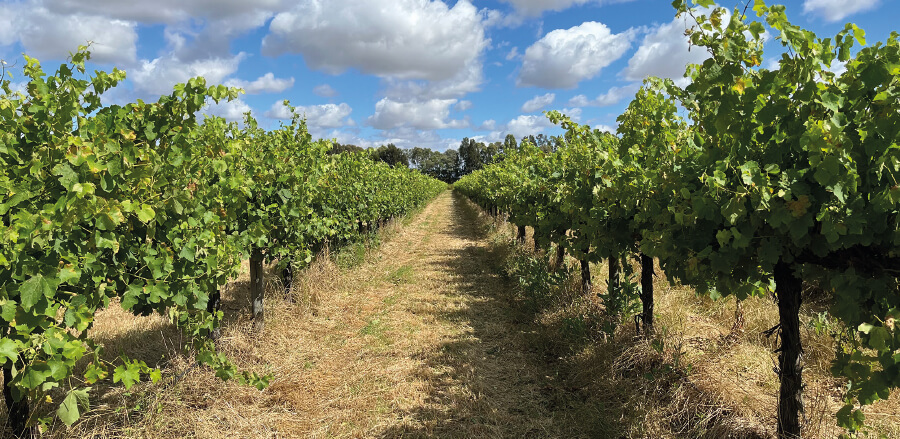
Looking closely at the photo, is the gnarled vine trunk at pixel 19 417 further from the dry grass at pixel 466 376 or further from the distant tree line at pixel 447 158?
the distant tree line at pixel 447 158

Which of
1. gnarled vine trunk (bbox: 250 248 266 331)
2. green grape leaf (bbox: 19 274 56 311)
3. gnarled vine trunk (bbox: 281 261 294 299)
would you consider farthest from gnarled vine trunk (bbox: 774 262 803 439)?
gnarled vine trunk (bbox: 281 261 294 299)

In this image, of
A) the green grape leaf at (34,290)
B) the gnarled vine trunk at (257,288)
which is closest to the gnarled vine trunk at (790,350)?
the green grape leaf at (34,290)

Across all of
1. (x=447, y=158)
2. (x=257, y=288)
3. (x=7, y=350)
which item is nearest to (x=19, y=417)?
(x=7, y=350)

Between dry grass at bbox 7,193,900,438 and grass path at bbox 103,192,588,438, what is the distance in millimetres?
17

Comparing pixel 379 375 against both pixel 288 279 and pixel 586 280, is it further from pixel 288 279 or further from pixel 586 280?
pixel 586 280

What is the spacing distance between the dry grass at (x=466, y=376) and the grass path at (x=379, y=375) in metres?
0.02

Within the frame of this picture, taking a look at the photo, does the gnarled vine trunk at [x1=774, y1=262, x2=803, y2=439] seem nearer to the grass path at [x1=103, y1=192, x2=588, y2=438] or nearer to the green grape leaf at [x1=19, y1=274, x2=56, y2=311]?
the grass path at [x1=103, y1=192, x2=588, y2=438]

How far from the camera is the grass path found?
13.2ft

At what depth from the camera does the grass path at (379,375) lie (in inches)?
159

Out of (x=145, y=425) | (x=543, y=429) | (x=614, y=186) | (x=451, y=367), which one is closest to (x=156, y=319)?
A: (x=145, y=425)

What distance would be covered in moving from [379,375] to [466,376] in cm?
98

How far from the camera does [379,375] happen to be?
511cm

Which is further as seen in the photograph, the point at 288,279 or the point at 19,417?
the point at 288,279

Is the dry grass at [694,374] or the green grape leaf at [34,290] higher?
the green grape leaf at [34,290]
